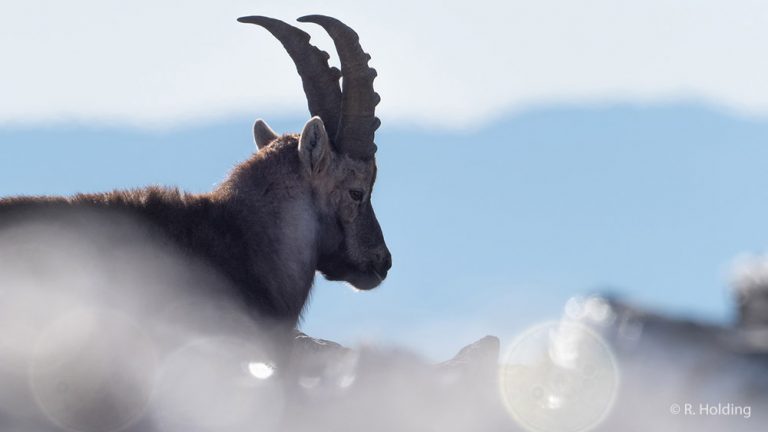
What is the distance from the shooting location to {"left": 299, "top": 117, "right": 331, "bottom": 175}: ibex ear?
44.5ft

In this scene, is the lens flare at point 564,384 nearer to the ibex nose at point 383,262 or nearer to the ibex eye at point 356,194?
the ibex eye at point 356,194

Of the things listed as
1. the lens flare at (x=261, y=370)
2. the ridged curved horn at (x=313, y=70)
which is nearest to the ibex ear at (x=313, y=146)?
the ridged curved horn at (x=313, y=70)

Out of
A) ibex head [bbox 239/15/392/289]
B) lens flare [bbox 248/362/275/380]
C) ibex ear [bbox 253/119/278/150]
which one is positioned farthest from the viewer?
ibex ear [bbox 253/119/278/150]

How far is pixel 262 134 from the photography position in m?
15.4

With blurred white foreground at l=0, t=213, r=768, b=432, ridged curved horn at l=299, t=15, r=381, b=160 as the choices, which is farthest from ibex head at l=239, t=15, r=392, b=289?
blurred white foreground at l=0, t=213, r=768, b=432

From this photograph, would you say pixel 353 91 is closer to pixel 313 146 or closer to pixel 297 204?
pixel 313 146

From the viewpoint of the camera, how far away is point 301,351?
14.0 m

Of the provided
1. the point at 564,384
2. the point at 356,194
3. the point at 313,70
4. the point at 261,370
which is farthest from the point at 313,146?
the point at 564,384

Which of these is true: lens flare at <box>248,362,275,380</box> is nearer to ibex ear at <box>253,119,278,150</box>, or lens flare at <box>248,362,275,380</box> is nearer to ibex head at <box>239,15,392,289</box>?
ibex head at <box>239,15,392,289</box>

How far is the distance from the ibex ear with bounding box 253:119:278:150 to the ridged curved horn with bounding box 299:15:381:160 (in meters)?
1.48

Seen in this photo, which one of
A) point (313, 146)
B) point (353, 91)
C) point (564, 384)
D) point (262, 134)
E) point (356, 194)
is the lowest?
point (564, 384)

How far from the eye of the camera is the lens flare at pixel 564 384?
18.8 ft

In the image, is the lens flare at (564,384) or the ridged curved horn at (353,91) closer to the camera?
the lens flare at (564,384)

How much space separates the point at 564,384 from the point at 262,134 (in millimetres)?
9403
